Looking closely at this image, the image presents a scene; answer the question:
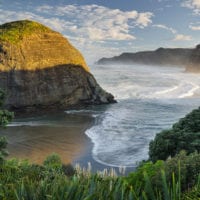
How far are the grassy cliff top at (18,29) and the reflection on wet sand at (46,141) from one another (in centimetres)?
1397

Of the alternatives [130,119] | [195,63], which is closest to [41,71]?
[130,119]

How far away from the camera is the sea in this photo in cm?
2116

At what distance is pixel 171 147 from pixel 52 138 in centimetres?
1204

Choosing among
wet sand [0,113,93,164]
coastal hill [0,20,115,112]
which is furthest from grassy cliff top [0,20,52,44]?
wet sand [0,113,93,164]

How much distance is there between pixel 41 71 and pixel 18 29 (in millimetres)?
6454

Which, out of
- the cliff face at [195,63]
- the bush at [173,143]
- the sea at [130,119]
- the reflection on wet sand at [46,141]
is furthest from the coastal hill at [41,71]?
the cliff face at [195,63]

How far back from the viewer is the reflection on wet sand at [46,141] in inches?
835

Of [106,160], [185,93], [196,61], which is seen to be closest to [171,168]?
[106,160]

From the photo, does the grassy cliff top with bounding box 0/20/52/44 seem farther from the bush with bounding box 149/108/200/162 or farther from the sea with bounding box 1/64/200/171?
the bush with bounding box 149/108/200/162

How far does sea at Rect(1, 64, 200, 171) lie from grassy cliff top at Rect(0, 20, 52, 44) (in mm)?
10404

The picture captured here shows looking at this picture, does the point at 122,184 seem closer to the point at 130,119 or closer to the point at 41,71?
the point at 130,119

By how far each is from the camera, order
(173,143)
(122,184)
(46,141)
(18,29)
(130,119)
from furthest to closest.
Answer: (18,29)
(130,119)
(46,141)
(173,143)
(122,184)

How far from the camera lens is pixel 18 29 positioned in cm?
4266

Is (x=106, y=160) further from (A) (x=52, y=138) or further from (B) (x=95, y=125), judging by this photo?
(B) (x=95, y=125)
